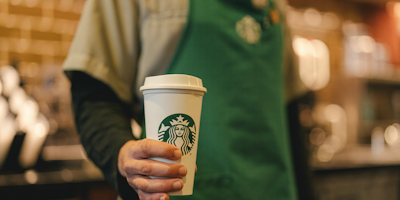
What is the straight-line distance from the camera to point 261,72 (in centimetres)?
64

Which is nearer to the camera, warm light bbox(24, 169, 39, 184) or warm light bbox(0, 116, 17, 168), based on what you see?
warm light bbox(24, 169, 39, 184)

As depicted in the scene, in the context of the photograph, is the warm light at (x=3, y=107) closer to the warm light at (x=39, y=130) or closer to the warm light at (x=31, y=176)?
the warm light at (x=39, y=130)

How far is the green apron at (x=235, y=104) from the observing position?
1.81 feet

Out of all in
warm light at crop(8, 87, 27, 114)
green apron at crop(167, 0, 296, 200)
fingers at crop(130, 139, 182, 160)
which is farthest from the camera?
warm light at crop(8, 87, 27, 114)

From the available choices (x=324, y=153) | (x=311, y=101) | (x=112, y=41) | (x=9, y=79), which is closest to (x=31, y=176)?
(x=9, y=79)

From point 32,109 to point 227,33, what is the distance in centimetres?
132

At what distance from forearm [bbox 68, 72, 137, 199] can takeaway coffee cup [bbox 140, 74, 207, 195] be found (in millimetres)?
92

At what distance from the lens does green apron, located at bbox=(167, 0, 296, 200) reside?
1.81 ft

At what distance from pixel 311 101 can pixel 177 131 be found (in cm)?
201

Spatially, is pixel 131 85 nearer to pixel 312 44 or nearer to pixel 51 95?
pixel 51 95

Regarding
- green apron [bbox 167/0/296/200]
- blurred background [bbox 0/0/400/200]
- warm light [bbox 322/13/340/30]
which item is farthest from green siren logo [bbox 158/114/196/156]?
warm light [bbox 322/13/340/30]

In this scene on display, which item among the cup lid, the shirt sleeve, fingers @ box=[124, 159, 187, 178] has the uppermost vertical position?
the shirt sleeve

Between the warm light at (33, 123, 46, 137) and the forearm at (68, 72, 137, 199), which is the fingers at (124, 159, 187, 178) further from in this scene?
the warm light at (33, 123, 46, 137)

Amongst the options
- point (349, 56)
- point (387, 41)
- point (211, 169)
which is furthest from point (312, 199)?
point (387, 41)
